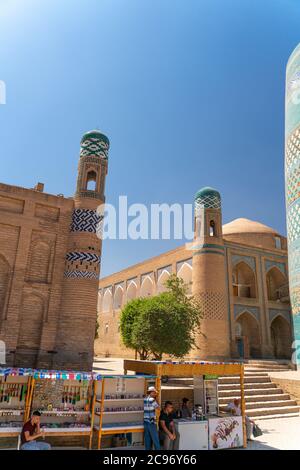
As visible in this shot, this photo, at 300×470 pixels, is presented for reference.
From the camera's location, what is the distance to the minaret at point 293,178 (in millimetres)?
14672

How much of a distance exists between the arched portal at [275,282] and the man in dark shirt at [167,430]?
63.7ft

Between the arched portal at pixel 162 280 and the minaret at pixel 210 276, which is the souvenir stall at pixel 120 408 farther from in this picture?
the arched portal at pixel 162 280

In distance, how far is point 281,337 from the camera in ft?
77.9

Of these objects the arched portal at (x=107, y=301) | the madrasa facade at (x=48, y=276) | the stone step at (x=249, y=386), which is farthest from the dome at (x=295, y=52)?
the arched portal at (x=107, y=301)

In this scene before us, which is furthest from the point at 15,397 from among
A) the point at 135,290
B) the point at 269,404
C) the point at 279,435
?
the point at 135,290

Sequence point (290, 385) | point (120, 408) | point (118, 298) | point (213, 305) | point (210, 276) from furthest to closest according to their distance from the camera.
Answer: point (118, 298) → point (210, 276) → point (213, 305) → point (290, 385) → point (120, 408)

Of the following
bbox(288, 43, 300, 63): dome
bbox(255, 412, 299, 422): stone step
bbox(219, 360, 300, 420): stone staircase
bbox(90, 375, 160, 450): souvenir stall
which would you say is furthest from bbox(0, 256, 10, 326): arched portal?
bbox(288, 43, 300, 63): dome

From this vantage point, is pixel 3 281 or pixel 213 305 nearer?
pixel 3 281

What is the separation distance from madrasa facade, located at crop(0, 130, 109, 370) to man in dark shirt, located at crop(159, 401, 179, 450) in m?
4.97

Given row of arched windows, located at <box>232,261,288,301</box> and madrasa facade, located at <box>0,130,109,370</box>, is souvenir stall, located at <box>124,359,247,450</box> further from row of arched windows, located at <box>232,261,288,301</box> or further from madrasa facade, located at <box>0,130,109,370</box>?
row of arched windows, located at <box>232,261,288,301</box>

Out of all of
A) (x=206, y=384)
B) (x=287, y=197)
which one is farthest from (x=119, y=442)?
(x=287, y=197)

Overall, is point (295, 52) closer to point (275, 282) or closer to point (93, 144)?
point (93, 144)

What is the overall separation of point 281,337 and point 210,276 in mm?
8177

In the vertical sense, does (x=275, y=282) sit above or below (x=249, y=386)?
above
